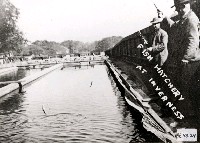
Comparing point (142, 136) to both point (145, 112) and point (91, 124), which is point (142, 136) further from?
point (91, 124)

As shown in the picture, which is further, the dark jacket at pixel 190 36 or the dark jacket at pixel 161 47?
the dark jacket at pixel 161 47

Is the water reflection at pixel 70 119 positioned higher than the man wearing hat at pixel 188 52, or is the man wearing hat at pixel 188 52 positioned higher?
the man wearing hat at pixel 188 52

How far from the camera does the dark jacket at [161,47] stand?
542 centimetres

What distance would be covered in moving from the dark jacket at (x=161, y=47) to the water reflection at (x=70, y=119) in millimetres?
1266

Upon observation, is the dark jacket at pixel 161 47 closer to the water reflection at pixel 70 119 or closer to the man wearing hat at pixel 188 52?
the man wearing hat at pixel 188 52

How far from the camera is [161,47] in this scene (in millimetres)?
5414

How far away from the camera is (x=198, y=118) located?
4.56 metres

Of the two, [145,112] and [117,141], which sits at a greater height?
[145,112]

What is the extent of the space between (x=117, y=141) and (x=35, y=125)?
2.16 metres

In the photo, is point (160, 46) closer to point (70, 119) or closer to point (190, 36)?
point (190, 36)

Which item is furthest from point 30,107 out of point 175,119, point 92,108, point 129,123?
point 175,119

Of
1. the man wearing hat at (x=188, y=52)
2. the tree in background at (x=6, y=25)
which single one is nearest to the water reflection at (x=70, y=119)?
the man wearing hat at (x=188, y=52)

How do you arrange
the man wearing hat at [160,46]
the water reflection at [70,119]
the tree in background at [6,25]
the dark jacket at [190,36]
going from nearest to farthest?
the dark jacket at [190,36] < the man wearing hat at [160,46] < the water reflection at [70,119] < the tree in background at [6,25]

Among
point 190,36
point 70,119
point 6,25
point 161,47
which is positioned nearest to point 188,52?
point 190,36
